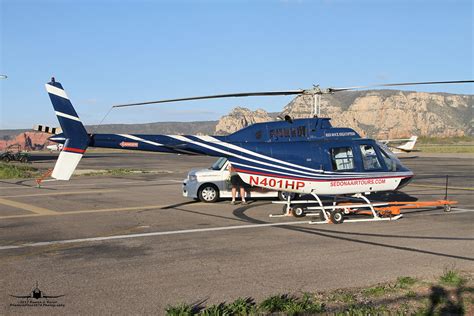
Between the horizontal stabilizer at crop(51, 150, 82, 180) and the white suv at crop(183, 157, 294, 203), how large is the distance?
5549 mm

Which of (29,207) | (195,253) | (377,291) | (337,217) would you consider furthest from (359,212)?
(29,207)

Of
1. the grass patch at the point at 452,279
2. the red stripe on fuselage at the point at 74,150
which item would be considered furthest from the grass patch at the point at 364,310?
the red stripe on fuselage at the point at 74,150

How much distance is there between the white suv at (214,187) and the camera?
19250 millimetres

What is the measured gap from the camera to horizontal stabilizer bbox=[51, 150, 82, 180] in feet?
46.3

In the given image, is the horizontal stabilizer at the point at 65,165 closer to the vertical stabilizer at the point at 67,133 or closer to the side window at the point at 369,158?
the vertical stabilizer at the point at 67,133

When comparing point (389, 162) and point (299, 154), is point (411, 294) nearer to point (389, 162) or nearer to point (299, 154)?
point (299, 154)

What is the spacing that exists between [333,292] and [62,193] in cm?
1828

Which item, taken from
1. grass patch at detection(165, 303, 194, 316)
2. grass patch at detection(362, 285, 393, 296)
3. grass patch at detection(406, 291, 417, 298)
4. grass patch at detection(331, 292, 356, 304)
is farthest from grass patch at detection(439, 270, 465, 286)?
grass patch at detection(165, 303, 194, 316)

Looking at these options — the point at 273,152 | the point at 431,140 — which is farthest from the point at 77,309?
the point at 431,140

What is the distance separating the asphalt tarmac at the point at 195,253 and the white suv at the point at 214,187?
709 millimetres

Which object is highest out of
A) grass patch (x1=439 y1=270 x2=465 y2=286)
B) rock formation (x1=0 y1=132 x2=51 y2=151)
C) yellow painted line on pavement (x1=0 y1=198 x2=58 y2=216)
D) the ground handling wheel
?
rock formation (x1=0 y1=132 x2=51 y2=151)

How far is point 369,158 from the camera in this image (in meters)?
15.9

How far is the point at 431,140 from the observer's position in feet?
490

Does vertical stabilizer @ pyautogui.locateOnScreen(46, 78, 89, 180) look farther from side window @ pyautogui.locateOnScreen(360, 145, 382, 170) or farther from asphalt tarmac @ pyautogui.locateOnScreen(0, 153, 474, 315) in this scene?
side window @ pyautogui.locateOnScreen(360, 145, 382, 170)
